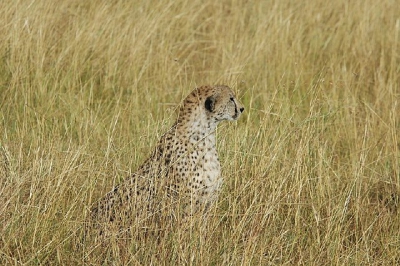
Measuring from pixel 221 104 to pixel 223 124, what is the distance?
2.12ft

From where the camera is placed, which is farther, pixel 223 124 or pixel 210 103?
pixel 223 124

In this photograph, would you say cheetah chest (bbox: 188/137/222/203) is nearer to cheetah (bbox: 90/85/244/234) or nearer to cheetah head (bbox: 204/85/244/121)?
cheetah (bbox: 90/85/244/234)

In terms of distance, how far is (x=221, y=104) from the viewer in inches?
171

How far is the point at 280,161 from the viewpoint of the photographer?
4270mm

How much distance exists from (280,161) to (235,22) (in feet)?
8.37

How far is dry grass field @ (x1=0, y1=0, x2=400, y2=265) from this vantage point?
3811 millimetres

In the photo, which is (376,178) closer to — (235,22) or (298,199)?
(298,199)

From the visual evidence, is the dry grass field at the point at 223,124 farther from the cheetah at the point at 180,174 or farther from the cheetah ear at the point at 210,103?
the cheetah ear at the point at 210,103

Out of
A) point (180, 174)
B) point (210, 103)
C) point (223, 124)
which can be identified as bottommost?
Answer: point (180, 174)

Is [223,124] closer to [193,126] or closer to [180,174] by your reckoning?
[193,126]

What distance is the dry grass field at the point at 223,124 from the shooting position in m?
3.81

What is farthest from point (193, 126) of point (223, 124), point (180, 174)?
point (223, 124)

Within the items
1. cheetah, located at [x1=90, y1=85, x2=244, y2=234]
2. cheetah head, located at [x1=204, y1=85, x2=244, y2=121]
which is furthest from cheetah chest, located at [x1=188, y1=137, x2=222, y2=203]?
cheetah head, located at [x1=204, y1=85, x2=244, y2=121]

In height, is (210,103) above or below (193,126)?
above
